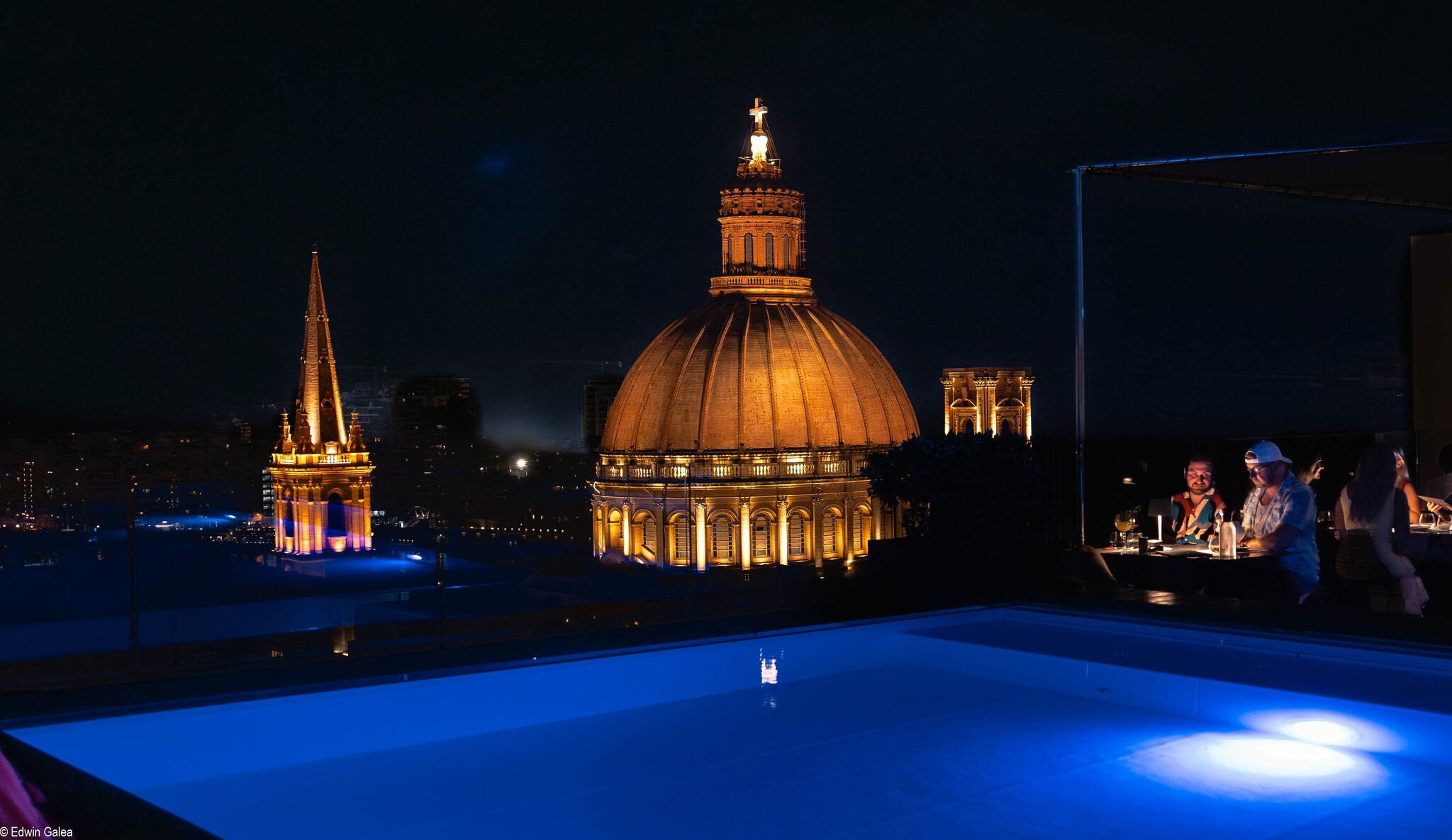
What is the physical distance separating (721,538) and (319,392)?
1543 cm

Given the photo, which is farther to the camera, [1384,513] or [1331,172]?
[1331,172]

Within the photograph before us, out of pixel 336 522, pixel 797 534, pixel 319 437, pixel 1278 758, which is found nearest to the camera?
pixel 1278 758

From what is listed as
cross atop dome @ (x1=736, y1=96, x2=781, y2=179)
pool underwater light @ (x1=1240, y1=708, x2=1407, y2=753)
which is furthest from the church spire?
pool underwater light @ (x1=1240, y1=708, x2=1407, y2=753)

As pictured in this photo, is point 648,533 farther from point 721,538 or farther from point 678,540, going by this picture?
point 721,538

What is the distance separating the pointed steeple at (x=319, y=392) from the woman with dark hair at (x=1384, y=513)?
3156cm

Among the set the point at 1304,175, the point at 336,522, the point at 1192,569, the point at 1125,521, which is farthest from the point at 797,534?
the point at 1304,175

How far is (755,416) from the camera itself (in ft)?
158

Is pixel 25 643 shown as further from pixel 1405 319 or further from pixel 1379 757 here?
pixel 1405 319

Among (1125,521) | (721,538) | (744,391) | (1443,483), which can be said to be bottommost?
(721,538)

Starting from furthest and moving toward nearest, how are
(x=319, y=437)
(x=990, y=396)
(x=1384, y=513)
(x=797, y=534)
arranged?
(x=797, y=534) → (x=990, y=396) → (x=319, y=437) → (x=1384, y=513)

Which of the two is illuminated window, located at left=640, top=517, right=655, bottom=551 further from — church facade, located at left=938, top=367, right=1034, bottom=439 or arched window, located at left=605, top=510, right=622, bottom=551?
church facade, located at left=938, top=367, right=1034, bottom=439

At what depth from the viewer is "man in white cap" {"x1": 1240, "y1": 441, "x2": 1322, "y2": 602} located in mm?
5336

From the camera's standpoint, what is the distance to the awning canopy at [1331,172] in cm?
543

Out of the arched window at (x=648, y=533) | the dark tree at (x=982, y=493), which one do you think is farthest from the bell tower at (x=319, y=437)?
the dark tree at (x=982, y=493)
